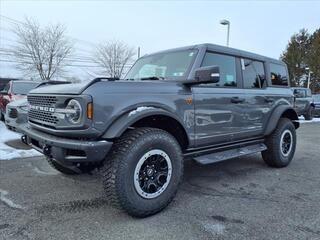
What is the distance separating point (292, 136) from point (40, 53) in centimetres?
2941

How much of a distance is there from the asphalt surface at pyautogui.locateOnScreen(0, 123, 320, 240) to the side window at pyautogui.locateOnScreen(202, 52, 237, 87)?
1.48 meters

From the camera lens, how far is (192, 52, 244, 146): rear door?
12.8ft

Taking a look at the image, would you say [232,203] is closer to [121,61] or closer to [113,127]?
[113,127]

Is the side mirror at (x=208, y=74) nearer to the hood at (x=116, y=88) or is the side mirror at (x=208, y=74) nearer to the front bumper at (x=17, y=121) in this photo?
the hood at (x=116, y=88)

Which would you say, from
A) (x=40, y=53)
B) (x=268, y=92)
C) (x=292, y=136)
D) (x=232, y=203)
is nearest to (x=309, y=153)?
(x=292, y=136)

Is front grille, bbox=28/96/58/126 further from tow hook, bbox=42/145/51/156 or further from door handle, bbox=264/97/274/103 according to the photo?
door handle, bbox=264/97/274/103

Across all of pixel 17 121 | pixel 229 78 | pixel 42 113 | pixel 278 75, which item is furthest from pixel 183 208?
pixel 278 75

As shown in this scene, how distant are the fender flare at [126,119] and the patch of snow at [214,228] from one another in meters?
1.24

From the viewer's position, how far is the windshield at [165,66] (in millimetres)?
4027

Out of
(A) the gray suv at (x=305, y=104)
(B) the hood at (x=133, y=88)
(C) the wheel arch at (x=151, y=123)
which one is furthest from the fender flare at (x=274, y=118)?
(A) the gray suv at (x=305, y=104)

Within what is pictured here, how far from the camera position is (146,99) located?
3299 mm

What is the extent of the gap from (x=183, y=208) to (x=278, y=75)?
352 centimetres

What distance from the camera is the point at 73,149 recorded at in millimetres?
2926

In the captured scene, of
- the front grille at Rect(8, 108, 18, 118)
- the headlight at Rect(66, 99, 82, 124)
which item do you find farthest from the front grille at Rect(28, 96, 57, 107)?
the front grille at Rect(8, 108, 18, 118)
